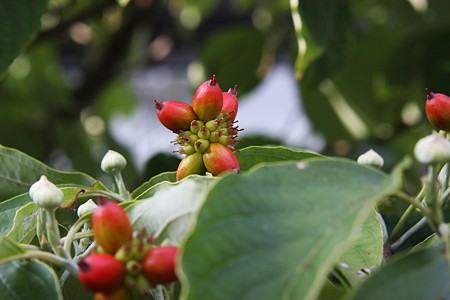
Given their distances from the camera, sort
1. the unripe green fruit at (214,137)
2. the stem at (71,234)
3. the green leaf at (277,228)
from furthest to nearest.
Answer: the unripe green fruit at (214,137) < the stem at (71,234) < the green leaf at (277,228)

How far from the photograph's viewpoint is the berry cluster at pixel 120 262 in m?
0.47

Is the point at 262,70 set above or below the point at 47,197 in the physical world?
below

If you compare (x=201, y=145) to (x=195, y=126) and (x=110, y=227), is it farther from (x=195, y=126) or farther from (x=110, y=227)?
(x=110, y=227)

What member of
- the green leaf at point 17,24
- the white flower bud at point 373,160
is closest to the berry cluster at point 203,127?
the white flower bud at point 373,160

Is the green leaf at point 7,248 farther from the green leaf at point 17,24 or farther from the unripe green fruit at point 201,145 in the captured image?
the green leaf at point 17,24

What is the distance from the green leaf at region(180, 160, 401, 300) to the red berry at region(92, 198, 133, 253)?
0.07 metres

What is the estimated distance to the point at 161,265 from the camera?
1.57 feet

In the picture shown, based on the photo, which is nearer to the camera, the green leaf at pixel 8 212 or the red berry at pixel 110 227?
the red berry at pixel 110 227

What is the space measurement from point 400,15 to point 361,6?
0.23 metres

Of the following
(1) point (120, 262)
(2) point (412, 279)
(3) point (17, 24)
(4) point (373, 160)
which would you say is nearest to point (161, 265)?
(1) point (120, 262)

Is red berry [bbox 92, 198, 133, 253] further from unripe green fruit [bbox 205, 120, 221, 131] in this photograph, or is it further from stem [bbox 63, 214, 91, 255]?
unripe green fruit [bbox 205, 120, 221, 131]

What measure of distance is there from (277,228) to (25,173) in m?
0.40

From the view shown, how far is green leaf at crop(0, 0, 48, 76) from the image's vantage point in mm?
1026

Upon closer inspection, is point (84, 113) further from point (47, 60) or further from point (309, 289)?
point (309, 289)
